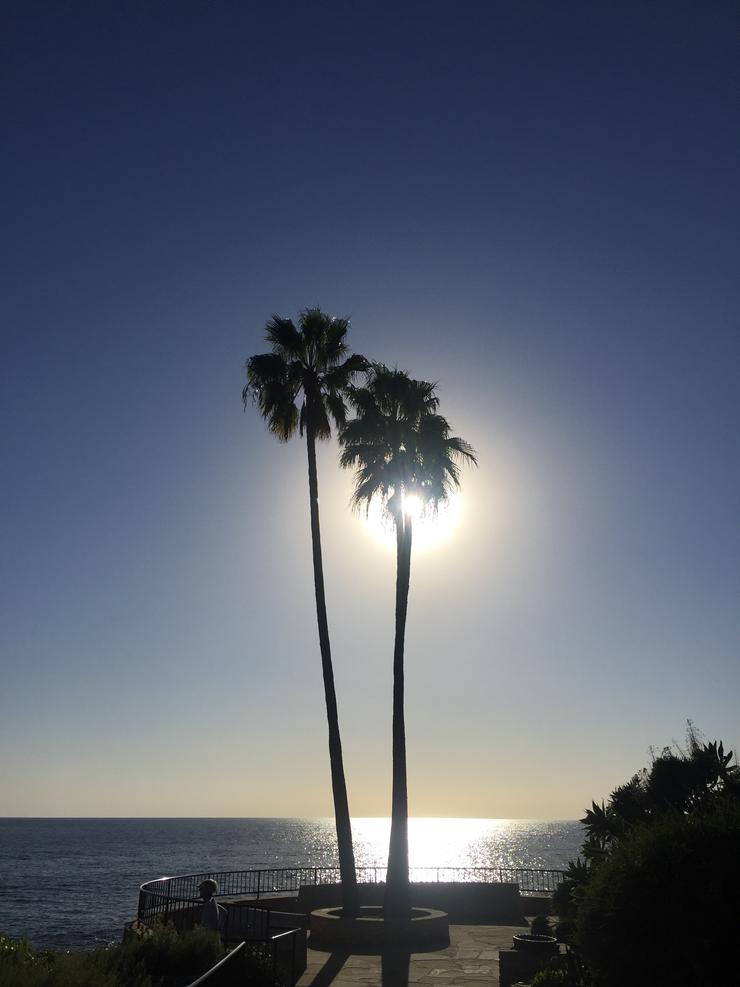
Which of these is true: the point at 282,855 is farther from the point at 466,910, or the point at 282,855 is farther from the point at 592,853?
the point at 592,853

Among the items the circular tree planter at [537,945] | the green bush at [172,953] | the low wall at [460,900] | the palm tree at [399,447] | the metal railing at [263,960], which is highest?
the palm tree at [399,447]

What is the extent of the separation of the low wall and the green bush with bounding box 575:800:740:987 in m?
15.4

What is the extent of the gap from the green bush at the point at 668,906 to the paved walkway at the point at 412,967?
277 inches

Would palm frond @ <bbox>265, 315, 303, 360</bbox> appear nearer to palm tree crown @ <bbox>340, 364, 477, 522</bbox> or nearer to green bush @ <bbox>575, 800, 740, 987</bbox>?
palm tree crown @ <bbox>340, 364, 477, 522</bbox>

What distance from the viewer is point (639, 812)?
17828 mm

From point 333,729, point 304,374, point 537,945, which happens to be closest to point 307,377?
point 304,374

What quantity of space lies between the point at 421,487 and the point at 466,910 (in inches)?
511

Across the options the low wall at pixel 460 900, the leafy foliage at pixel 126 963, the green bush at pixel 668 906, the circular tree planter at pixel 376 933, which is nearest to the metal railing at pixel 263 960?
the leafy foliage at pixel 126 963

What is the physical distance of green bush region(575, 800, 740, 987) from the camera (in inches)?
320

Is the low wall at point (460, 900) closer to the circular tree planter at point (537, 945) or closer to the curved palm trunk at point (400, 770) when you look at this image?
the curved palm trunk at point (400, 770)

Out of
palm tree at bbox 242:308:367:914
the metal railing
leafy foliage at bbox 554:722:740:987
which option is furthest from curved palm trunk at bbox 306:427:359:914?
leafy foliage at bbox 554:722:740:987

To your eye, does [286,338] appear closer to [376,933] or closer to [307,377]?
[307,377]

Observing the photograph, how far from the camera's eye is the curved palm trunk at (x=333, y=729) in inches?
842

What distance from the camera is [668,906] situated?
27.9 ft
